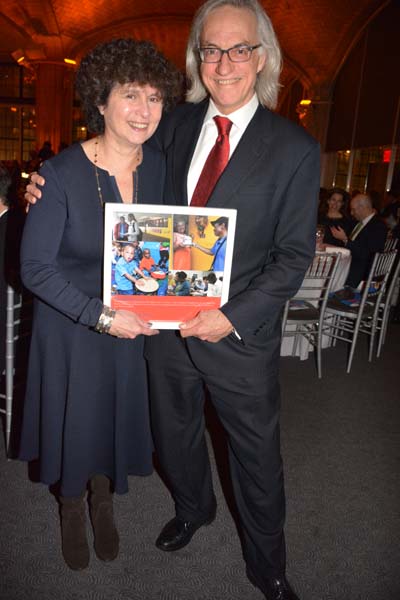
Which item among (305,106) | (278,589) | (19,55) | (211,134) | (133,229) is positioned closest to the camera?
(133,229)

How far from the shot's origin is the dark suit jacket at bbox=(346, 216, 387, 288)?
4.94 meters

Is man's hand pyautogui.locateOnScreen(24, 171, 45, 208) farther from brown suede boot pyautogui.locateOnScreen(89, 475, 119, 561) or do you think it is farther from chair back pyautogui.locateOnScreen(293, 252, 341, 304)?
chair back pyautogui.locateOnScreen(293, 252, 341, 304)

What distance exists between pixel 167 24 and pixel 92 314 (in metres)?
15.3

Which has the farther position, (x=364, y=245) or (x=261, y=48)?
(x=364, y=245)

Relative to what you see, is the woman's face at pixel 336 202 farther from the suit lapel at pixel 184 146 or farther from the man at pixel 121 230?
the man at pixel 121 230

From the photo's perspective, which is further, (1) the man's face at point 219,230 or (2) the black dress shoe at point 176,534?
(2) the black dress shoe at point 176,534

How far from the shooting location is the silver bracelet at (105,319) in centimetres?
136

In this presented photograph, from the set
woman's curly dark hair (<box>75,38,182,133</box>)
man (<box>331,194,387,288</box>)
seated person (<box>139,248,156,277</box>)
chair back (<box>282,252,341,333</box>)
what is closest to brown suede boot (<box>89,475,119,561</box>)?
seated person (<box>139,248,156,277</box>)

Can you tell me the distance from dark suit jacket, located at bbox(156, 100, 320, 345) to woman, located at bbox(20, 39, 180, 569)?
0.32 meters

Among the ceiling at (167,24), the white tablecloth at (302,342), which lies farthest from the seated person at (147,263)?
the ceiling at (167,24)

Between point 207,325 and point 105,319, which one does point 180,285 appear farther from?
point 105,319

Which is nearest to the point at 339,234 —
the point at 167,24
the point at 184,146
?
the point at 184,146

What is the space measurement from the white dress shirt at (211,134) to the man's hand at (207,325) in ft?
1.22

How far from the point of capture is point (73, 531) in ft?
5.93
